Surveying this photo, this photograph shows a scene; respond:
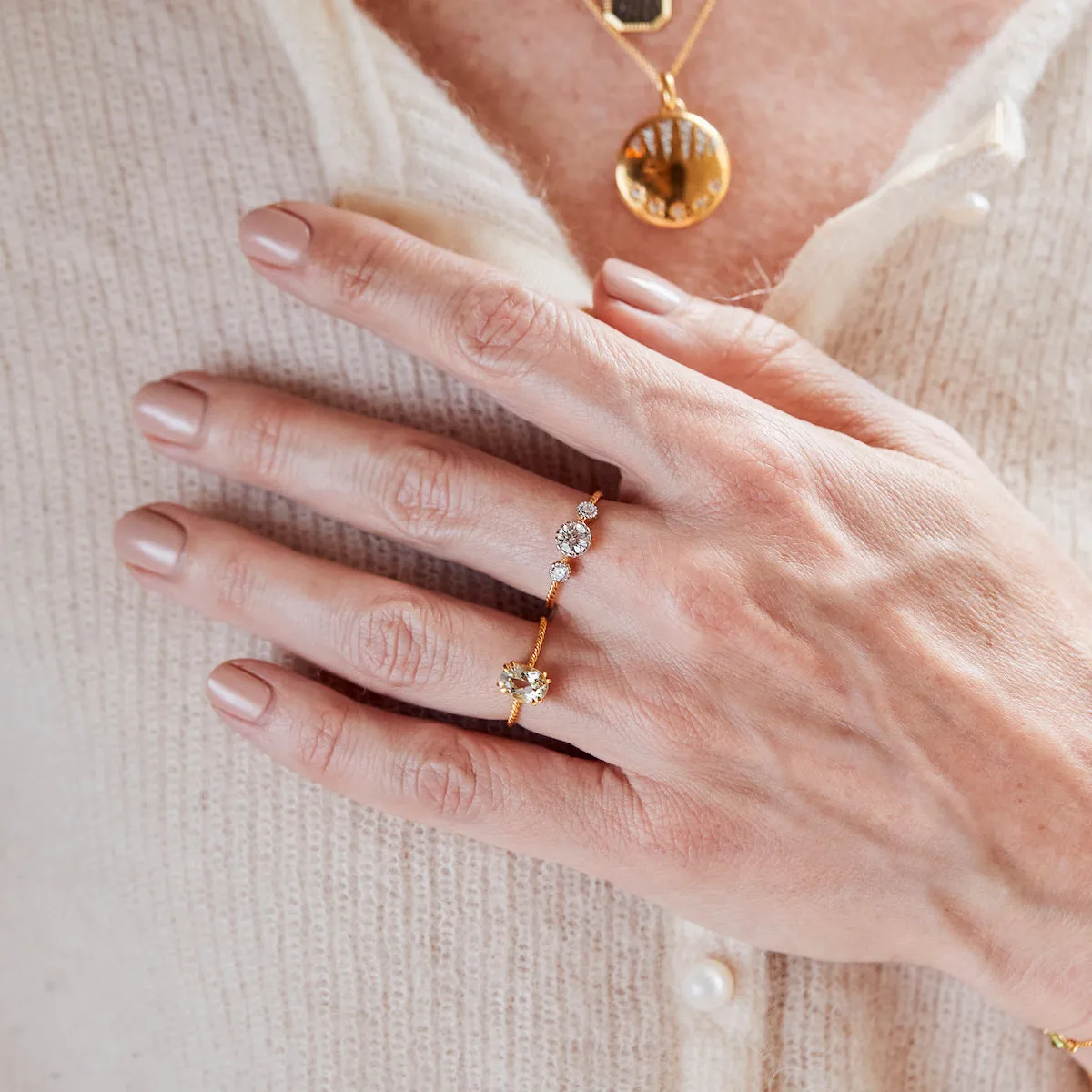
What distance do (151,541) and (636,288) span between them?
399 mm

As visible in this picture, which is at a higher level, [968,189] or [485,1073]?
[968,189]

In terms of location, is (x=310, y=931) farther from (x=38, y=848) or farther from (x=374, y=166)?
(x=374, y=166)

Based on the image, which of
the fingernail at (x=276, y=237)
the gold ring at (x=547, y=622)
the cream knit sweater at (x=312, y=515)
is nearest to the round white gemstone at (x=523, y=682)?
the gold ring at (x=547, y=622)

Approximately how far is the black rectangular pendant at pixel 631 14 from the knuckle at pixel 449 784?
612mm

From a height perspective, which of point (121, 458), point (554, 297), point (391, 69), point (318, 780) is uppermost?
point (391, 69)

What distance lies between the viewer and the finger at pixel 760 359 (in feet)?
2.48

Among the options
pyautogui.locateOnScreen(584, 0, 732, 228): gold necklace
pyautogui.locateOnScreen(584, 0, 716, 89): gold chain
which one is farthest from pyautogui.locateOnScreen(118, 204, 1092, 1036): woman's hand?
pyautogui.locateOnScreen(584, 0, 716, 89): gold chain

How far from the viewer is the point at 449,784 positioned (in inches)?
28.8

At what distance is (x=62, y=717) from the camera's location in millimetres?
827

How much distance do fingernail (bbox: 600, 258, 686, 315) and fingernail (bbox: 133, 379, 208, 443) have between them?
1.00ft

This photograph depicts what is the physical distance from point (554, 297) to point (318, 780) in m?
0.39

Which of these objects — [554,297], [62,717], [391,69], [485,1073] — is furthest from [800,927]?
[391,69]

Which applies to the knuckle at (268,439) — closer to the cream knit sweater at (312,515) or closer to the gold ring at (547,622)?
the cream knit sweater at (312,515)

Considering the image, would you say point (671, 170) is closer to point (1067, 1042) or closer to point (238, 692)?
point (238, 692)
